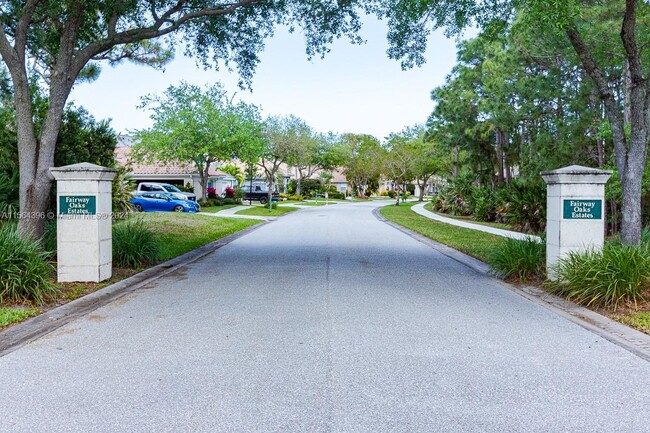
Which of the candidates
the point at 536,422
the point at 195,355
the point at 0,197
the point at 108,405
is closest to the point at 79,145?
the point at 0,197

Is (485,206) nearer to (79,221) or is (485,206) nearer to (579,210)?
(579,210)

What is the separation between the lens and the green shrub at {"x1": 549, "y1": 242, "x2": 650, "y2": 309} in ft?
25.3

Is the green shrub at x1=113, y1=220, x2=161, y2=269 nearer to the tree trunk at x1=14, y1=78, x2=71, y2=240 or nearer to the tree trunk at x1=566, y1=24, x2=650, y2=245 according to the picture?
the tree trunk at x1=14, y1=78, x2=71, y2=240

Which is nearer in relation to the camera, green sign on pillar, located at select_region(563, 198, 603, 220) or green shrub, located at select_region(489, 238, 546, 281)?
green sign on pillar, located at select_region(563, 198, 603, 220)

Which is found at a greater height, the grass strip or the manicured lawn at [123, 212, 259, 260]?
the manicured lawn at [123, 212, 259, 260]

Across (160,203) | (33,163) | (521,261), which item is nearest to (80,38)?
(33,163)

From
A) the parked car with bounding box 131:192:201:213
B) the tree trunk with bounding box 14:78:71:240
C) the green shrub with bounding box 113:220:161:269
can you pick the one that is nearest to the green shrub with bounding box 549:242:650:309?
the green shrub with bounding box 113:220:161:269

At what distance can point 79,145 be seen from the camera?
14.0m

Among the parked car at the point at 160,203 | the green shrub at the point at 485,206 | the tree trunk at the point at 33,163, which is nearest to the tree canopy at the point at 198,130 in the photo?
the parked car at the point at 160,203

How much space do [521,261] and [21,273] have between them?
331 inches

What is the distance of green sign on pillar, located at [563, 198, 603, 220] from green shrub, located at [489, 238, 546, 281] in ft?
4.70

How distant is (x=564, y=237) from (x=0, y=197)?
11683mm

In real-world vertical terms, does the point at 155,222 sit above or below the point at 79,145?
below

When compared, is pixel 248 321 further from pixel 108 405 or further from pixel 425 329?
pixel 108 405
